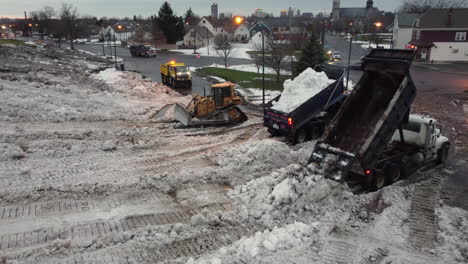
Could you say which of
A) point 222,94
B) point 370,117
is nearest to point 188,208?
point 370,117

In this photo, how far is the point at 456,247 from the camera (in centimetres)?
836

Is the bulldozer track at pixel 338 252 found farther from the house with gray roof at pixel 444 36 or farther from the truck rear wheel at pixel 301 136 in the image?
the house with gray roof at pixel 444 36

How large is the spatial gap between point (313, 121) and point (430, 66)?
3782 cm

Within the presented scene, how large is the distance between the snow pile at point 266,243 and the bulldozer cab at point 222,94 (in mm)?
11614

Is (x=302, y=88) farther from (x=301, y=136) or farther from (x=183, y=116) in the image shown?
(x=183, y=116)

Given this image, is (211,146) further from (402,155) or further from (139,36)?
(139,36)

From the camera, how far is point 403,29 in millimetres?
62938

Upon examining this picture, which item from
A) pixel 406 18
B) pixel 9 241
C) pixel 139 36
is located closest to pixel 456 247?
pixel 9 241

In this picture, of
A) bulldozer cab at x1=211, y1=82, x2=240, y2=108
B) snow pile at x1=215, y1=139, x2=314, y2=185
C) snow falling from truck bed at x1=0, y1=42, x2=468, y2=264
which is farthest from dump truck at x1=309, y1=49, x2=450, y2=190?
bulldozer cab at x1=211, y1=82, x2=240, y2=108

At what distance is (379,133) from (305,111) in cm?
543

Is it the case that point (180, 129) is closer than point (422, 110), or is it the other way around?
point (180, 129)

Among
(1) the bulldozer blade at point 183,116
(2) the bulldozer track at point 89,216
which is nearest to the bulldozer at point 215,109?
(1) the bulldozer blade at point 183,116

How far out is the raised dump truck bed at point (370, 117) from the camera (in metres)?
10.7

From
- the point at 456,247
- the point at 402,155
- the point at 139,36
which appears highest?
the point at 139,36
